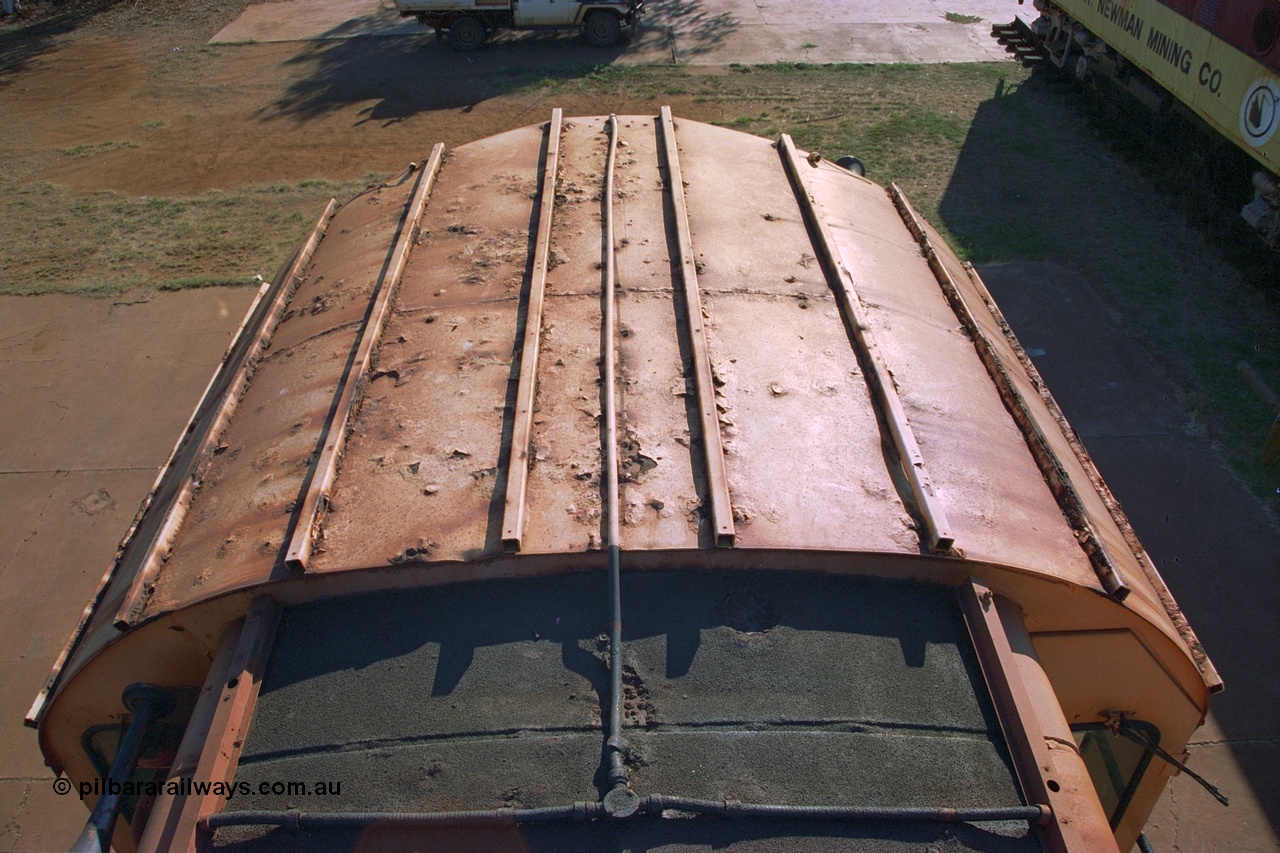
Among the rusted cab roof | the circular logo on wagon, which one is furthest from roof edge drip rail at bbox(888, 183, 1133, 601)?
the circular logo on wagon

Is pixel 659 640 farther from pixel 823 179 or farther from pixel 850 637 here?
pixel 823 179

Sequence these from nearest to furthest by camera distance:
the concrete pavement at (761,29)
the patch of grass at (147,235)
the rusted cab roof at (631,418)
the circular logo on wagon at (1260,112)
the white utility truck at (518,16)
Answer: the rusted cab roof at (631,418) → the circular logo on wagon at (1260,112) → the patch of grass at (147,235) → the white utility truck at (518,16) → the concrete pavement at (761,29)

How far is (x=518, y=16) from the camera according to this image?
53.6ft

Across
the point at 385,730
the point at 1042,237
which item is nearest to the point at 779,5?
the point at 1042,237

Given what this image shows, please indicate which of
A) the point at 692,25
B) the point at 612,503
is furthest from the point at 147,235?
the point at 692,25

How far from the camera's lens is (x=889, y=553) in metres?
3.47

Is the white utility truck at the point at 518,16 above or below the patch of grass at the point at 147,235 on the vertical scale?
above

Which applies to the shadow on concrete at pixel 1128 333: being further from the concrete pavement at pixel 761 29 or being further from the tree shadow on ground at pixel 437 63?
the tree shadow on ground at pixel 437 63

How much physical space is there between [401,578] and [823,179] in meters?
4.41

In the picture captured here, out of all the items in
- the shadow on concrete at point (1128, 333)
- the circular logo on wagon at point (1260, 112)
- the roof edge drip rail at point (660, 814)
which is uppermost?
the circular logo on wagon at point (1260, 112)

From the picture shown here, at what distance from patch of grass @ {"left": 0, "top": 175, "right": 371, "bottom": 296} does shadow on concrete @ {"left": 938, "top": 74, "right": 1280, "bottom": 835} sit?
8.92 meters

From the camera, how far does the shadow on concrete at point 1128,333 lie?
6.31 meters

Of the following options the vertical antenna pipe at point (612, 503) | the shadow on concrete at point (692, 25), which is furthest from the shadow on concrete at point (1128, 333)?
the shadow on concrete at point (692, 25)

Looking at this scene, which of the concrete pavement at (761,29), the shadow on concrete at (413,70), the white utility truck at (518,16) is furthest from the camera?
the concrete pavement at (761,29)
